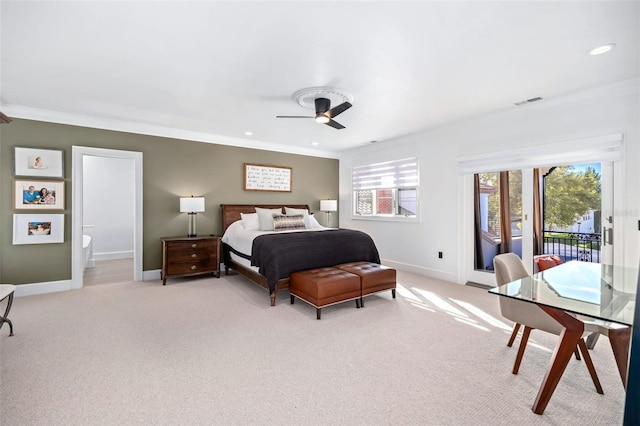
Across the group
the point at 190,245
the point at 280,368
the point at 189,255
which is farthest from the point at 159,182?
the point at 280,368

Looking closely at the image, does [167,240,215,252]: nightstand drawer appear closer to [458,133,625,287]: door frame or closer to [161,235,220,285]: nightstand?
[161,235,220,285]: nightstand

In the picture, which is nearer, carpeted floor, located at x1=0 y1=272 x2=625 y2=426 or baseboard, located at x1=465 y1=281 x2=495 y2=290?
carpeted floor, located at x1=0 y1=272 x2=625 y2=426

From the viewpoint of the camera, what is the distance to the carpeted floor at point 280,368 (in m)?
1.77

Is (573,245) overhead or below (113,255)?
overhead

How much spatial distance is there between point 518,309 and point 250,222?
166 inches

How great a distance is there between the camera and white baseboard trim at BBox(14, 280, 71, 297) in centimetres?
406

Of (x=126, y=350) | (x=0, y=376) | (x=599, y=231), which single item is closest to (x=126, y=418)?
(x=126, y=350)

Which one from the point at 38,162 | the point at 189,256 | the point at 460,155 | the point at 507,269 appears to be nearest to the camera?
the point at 507,269

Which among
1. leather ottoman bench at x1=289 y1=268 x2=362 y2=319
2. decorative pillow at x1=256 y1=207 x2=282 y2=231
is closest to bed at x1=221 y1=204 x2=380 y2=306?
leather ottoman bench at x1=289 y1=268 x2=362 y2=319

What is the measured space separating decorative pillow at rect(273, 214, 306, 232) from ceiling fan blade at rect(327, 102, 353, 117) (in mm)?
2381

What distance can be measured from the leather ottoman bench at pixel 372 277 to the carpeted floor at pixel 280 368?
8.8 inches

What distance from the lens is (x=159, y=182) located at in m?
5.04

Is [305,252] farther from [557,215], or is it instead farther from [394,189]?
[557,215]

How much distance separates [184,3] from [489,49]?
234 centimetres
